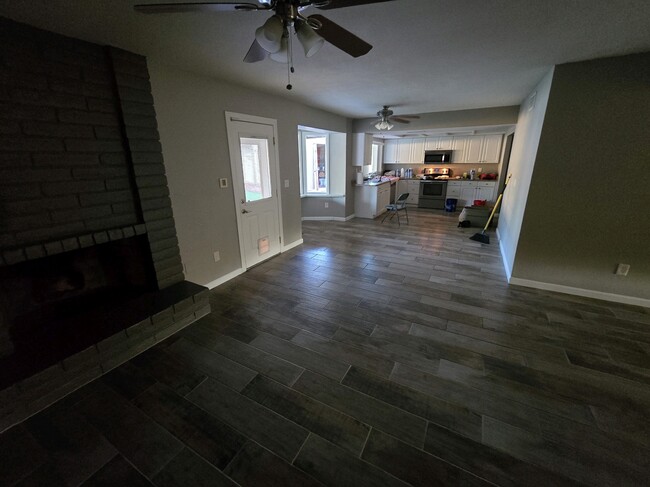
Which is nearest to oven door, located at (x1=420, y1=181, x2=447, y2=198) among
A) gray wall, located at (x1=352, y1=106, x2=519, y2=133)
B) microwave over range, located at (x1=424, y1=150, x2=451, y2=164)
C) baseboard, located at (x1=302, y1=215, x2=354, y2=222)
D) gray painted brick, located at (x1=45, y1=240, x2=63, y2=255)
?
microwave over range, located at (x1=424, y1=150, x2=451, y2=164)

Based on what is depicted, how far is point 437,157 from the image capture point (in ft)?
25.1

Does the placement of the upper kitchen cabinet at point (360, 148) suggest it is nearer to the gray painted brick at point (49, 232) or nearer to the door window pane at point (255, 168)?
the door window pane at point (255, 168)

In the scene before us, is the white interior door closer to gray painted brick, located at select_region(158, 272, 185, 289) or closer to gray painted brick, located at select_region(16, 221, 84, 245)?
gray painted brick, located at select_region(158, 272, 185, 289)

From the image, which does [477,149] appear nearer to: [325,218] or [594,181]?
[325,218]

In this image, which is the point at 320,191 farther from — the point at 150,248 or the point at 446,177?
the point at 150,248

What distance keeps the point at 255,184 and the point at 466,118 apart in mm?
4183

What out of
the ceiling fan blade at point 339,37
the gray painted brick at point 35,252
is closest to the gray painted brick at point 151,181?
the gray painted brick at point 35,252

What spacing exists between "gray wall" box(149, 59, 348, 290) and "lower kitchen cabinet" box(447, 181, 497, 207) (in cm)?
559

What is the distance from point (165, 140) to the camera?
251 centimetres

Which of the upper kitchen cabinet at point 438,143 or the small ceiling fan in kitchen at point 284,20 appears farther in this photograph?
the upper kitchen cabinet at point 438,143

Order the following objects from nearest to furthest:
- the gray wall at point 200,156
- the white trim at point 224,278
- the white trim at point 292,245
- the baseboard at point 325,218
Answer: the gray wall at point 200,156
the white trim at point 224,278
the white trim at point 292,245
the baseboard at point 325,218

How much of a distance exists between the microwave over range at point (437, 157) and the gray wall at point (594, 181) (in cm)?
510

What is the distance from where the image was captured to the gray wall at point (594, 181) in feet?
7.84

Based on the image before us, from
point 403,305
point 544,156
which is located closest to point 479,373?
point 403,305
